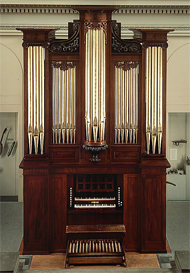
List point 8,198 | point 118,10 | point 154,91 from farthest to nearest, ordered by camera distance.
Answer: point 8,198 < point 118,10 < point 154,91

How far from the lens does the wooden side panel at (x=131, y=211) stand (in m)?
6.89

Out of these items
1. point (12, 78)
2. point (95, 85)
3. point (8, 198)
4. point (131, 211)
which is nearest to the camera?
point (95, 85)

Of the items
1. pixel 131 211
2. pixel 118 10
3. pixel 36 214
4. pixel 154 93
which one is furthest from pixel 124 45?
pixel 36 214

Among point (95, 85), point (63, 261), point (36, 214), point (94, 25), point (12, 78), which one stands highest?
point (94, 25)

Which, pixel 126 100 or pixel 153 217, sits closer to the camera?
pixel 126 100

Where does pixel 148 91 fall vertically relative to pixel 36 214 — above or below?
above

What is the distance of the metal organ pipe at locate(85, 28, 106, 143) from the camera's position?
6.50 metres

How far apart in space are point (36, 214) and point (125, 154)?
7.02 ft

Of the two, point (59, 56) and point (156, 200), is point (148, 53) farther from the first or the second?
point (156, 200)

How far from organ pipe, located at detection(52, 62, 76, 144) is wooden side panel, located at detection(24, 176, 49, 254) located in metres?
1.08

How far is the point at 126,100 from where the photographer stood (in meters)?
6.75

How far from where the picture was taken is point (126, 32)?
358 inches

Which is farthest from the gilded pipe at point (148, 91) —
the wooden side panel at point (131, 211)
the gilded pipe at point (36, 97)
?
the gilded pipe at point (36, 97)

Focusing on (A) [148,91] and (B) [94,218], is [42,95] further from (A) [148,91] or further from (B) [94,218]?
(B) [94,218]
